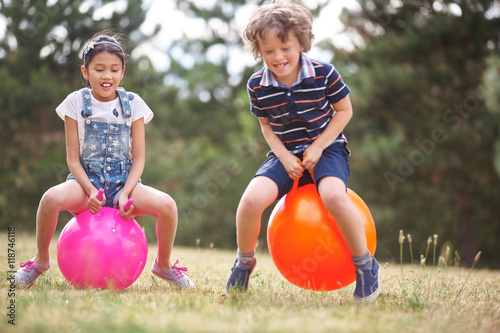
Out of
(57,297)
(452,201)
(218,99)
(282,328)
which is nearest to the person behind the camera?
(282,328)

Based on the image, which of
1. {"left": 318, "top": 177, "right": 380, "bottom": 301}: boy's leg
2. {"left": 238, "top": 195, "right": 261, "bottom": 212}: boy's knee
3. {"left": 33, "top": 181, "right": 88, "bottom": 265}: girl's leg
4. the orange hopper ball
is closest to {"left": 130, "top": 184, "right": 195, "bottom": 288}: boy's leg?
{"left": 33, "top": 181, "right": 88, "bottom": 265}: girl's leg

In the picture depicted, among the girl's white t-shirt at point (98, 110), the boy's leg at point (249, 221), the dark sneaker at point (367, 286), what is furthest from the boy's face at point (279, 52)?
the dark sneaker at point (367, 286)

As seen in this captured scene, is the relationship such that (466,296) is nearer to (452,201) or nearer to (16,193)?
(452,201)

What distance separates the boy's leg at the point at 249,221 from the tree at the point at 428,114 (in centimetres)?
916

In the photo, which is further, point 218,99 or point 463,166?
point 218,99

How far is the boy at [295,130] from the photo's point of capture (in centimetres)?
323

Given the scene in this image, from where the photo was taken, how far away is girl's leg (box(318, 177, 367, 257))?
3.17 meters

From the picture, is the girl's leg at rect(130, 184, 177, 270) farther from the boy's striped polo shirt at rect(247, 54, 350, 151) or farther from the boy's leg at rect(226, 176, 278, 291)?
the boy's striped polo shirt at rect(247, 54, 350, 151)

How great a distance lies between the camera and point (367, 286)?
10.5ft

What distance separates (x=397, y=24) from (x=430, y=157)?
444 centimetres

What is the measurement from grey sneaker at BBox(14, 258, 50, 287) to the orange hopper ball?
69.7 inches

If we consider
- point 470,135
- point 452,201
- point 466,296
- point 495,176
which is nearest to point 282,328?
point 466,296

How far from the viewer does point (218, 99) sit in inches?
764

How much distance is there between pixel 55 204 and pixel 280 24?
1.97m
